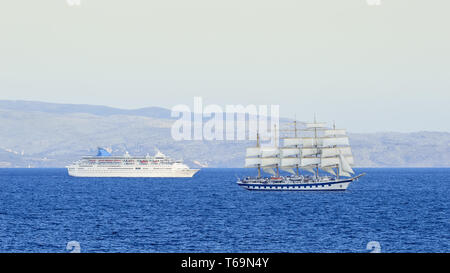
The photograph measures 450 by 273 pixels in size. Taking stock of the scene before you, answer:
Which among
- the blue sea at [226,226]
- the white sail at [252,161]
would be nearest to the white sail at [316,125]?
the white sail at [252,161]

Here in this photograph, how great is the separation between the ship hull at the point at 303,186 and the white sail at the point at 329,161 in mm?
5336

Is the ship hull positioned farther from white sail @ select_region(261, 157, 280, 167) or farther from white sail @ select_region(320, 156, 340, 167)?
white sail @ select_region(261, 157, 280, 167)

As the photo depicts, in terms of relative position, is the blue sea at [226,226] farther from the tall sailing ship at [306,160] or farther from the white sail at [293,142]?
the white sail at [293,142]

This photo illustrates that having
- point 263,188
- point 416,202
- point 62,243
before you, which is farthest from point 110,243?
point 263,188

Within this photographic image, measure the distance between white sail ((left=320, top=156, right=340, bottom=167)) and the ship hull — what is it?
210 inches

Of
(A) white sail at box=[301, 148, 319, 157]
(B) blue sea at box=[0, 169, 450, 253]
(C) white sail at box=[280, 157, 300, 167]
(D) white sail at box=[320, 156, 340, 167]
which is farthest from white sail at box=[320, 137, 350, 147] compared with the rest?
(B) blue sea at box=[0, 169, 450, 253]

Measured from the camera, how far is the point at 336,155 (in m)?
135

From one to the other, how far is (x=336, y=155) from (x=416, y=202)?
3776 cm

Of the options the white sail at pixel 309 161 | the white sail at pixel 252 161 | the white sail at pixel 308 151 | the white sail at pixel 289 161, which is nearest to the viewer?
the white sail at pixel 309 161

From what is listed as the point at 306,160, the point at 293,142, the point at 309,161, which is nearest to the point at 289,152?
the point at 293,142

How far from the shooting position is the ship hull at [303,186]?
12923cm

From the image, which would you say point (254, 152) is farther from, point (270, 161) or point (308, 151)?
point (308, 151)
